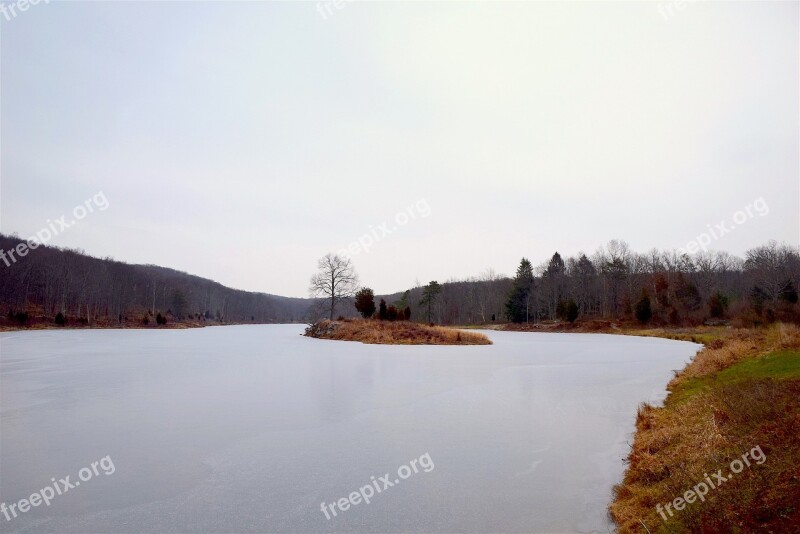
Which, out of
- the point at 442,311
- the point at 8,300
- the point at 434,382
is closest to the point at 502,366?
the point at 434,382

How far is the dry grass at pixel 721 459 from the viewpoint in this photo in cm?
369

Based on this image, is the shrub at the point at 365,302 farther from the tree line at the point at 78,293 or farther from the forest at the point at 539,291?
the tree line at the point at 78,293

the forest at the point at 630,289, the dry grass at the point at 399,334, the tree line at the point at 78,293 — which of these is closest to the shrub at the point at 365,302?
the dry grass at the point at 399,334

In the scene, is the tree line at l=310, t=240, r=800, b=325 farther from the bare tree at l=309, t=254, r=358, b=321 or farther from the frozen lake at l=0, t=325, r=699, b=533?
the frozen lake at l=0, t=325, r=699, b=533

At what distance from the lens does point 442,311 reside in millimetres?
91250

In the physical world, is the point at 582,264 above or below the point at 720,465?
above

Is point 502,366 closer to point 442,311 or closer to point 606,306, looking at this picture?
point 606,306

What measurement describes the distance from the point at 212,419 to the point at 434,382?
6997 millimetres

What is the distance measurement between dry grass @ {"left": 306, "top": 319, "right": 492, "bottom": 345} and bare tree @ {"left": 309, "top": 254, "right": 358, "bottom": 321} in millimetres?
9708

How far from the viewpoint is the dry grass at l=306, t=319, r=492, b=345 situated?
1260 inches

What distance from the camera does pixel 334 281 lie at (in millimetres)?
48219

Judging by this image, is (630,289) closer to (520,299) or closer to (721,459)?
(520,299)

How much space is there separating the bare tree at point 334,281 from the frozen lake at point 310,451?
34.1 m

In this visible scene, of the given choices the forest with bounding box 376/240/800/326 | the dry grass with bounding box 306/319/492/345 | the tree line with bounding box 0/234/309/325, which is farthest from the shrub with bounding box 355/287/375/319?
the tree line with bounding box 0/234/309/325
